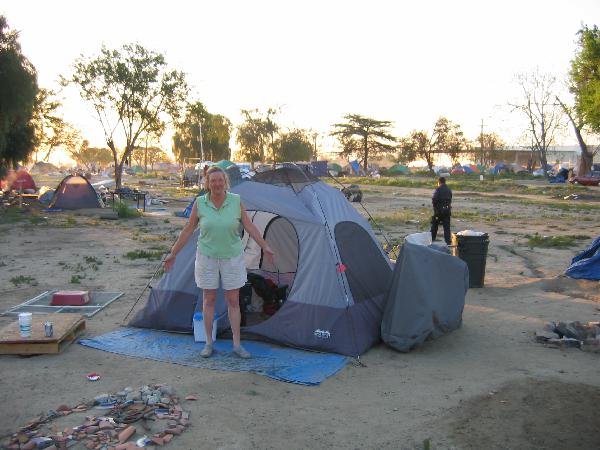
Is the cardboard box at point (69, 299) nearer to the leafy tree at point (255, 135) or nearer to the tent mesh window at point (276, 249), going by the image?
the tent mesh window at point (276, 249)

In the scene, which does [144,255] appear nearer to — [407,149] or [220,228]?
[220,228]

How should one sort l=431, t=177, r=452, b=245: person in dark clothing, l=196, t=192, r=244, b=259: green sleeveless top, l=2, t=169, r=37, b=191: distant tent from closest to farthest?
l=196, t=192, r=244, b=259: green sleeveless top, l=431, t=177, r=452, b=245: person in dark clothing, l=2, t=169, r=37, b=191: distant tent

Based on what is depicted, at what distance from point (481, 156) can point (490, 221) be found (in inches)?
2373

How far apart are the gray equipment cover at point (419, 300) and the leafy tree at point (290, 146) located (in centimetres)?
6352

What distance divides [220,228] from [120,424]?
6.49 ft

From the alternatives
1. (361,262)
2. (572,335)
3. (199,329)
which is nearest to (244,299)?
(199,329)

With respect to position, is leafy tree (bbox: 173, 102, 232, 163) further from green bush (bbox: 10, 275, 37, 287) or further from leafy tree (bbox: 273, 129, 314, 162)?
green bush (bbox: 10, 275, 37, 287)

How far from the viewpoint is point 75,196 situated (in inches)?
850

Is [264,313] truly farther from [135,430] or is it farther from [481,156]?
[481,156]

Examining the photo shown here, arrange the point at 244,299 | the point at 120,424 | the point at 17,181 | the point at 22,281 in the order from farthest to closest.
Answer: the point at 17,181, the point at 22,281, the point at 244,299, the point at 120,424

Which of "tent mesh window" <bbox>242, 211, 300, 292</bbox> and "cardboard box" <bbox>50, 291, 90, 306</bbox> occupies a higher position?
"tent mesh window" <bbox>242, 211, 300, 292</bbox>

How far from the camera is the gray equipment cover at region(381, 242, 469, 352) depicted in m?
6.02

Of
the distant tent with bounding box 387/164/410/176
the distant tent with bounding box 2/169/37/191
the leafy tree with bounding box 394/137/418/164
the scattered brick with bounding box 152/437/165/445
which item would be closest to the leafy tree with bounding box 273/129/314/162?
the distant tent with bounding box 387/164/410/176

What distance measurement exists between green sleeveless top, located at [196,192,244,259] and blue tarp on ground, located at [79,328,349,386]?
39.9 inches
